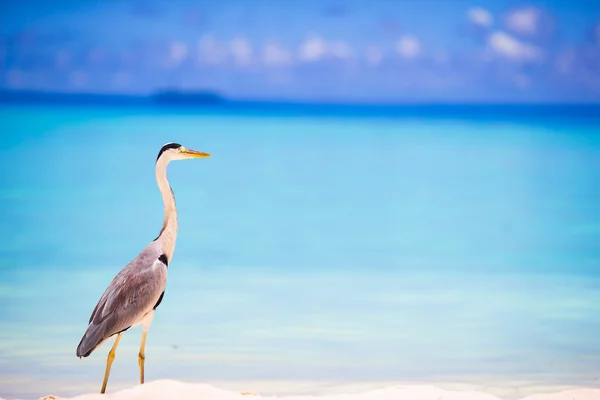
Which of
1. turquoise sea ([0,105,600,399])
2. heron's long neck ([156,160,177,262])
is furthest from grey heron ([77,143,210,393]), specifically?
turquoise sea ([0,105,600,399])

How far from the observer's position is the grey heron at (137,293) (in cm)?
377

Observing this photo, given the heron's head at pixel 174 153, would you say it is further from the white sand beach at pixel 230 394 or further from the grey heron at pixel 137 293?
the white sand beach at pixel 230 394

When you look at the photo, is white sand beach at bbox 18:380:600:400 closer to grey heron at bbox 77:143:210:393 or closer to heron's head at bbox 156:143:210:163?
grey heron at bbox 77:143:210:393

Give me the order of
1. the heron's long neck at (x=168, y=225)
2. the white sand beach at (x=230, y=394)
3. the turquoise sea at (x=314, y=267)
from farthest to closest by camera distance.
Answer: the turquoise sea at (x=314, y=267) → the heron's long neck at (x=168, y=225) → the white sand beach at (x=230, y=394)

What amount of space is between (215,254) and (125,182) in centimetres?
489

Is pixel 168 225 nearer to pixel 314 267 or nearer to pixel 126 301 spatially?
pixel 126 301

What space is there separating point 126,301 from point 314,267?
3.22 metres

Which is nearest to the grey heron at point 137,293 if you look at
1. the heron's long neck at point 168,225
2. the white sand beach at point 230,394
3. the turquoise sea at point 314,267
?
the heron's long neck at point 168,225

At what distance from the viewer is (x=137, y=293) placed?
3.88 m

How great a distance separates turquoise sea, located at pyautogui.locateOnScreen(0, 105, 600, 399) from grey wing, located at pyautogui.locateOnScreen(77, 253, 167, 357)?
608 mm

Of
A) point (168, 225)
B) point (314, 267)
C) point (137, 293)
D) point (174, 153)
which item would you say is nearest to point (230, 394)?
point (137, 293)

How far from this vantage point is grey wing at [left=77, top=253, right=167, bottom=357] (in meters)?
3.75

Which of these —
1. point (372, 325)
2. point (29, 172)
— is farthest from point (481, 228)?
point (29, 172)

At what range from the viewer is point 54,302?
5730 millimetres
